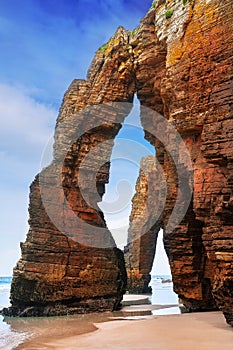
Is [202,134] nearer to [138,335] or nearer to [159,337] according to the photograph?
[159,337]

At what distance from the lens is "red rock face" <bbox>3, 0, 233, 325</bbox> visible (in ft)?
40.1

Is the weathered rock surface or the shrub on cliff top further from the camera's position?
the shrub on cliff top

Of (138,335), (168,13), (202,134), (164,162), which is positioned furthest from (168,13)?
(138,335)

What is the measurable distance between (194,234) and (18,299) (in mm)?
10071

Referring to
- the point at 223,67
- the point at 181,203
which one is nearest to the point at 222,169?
the point at 223,67

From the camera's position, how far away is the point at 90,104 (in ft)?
76.5

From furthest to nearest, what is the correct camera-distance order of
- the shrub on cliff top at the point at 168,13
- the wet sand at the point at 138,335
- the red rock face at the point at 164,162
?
the shrub on cliff top at the point at 168,13 < the red rock face at the point at 164,162 < the wet sand at the point at 138,335

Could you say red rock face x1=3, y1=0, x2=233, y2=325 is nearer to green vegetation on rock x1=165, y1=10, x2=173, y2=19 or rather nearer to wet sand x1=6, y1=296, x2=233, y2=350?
green vegetation on rock x1=165, y1=10, x2=173, y2=19

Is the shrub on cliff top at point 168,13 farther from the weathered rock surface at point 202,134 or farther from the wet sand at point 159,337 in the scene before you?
the wet sand at point 159,337

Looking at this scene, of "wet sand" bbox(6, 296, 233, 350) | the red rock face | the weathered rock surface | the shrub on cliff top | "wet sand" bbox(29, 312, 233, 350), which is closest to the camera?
"wet sand" bbox(29, 312, 233, 350)

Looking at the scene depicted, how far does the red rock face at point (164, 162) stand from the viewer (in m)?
12.2

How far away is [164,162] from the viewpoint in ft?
71.0

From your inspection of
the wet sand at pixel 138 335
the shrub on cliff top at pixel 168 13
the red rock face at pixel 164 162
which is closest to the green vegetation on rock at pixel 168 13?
the shrub on cliff top at pixel 168 13

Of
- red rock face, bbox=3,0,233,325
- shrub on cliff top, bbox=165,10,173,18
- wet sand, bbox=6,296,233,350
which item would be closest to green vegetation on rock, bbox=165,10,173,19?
shrub on cliff top, bbox=165,10,173,18
